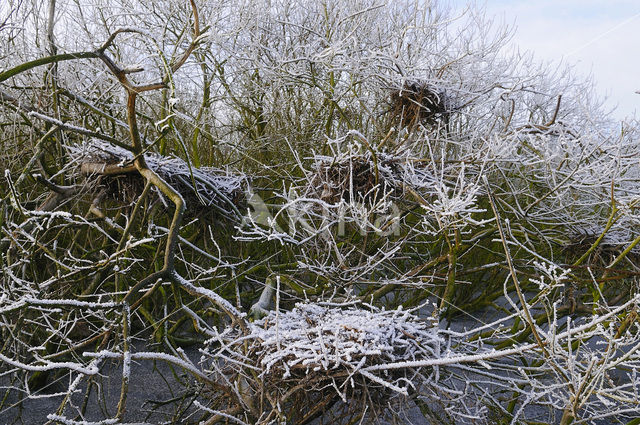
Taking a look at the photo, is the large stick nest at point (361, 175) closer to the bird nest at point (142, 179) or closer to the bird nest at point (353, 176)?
the bird nest at point (353, 176)

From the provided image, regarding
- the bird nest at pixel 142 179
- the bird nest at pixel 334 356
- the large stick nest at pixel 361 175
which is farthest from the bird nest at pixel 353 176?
the bird nest at pixel 334 356

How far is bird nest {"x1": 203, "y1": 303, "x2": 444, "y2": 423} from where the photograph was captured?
2.21 metres

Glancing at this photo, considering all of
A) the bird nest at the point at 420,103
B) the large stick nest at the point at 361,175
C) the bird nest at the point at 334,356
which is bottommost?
the bird nest at the point at 334,356

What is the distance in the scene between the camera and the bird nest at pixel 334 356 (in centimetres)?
221

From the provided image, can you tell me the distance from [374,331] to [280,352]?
1.21 feet

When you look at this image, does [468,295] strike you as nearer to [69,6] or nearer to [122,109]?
[122,109]

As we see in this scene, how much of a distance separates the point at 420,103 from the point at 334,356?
2243mm

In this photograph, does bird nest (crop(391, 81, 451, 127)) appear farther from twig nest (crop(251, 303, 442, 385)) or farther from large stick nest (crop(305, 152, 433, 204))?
twig nest (crop(251, 303, 442, 385))

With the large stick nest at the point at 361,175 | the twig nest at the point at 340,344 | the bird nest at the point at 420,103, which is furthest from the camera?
the bird nest at the point at 420,103

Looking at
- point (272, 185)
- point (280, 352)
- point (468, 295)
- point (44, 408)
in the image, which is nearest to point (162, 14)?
point (272, 185)

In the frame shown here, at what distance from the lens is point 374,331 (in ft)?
7.55

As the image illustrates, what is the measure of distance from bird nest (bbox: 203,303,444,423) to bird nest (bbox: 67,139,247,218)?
1101 millimetres

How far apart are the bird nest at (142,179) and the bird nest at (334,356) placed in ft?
3.61

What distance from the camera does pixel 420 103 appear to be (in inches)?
155
